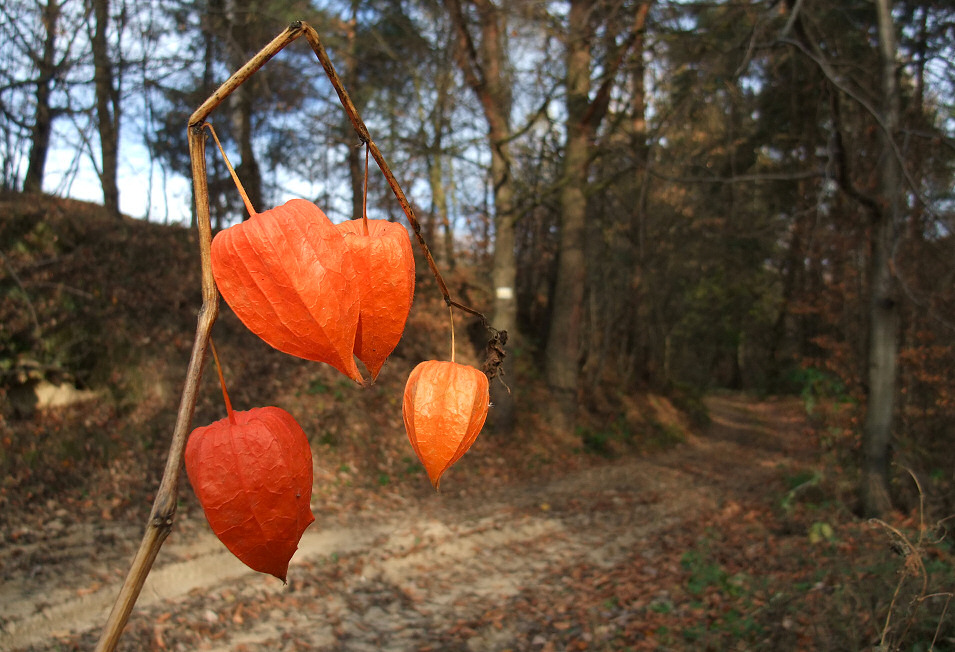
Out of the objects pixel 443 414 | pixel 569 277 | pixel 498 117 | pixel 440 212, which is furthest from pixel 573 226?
pixel 443 414

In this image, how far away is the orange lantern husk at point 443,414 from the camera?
769mm

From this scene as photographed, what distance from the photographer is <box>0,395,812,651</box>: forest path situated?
4188 mm

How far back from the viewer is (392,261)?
687mm

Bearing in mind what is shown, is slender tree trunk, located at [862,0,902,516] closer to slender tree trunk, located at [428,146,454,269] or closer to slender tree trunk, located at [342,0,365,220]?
slender tree trunk, located at [342,0,365,220]

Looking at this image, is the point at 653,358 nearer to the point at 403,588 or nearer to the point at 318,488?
the point at 318,488

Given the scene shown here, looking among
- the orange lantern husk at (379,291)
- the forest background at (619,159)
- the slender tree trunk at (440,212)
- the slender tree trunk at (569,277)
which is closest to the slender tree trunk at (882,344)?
the forest background at (619,159)

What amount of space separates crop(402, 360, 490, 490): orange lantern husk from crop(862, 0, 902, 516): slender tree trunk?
599 cm

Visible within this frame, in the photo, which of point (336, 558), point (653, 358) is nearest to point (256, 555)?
point (336, 558)

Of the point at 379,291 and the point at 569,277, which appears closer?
the point at 379,291

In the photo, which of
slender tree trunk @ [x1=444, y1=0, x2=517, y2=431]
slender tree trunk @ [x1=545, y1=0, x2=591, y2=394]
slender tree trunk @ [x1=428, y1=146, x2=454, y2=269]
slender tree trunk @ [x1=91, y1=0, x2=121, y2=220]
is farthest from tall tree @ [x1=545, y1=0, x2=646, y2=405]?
slender tree trunk @ [x1=91, y1=0, x2=121, y2=220]

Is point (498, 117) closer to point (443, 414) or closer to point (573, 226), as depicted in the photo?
point (573, 226)

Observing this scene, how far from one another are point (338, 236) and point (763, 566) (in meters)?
5.74

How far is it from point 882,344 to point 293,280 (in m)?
6.54

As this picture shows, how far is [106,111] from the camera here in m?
8.66
